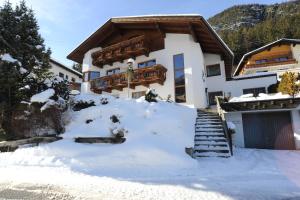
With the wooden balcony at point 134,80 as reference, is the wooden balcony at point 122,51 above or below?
above

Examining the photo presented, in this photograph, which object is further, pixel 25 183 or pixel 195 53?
pixel 195 53

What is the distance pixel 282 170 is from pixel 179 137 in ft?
13.0

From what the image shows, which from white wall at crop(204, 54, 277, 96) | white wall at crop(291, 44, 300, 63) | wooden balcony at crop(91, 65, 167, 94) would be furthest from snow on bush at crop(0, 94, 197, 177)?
white wall at crop(291, 44, 300, 63)

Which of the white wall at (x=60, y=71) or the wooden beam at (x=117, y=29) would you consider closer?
the wooden beam at (x=117, y=29)

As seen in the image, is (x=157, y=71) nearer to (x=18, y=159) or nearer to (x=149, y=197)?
(x=18, y=159)

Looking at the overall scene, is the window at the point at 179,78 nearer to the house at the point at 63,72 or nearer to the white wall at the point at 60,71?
the house at the point at 63,72

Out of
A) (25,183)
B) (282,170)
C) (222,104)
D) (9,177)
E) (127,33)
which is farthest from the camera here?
(127,33)

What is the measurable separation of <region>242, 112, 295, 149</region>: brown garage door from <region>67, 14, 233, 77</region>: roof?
269 inches

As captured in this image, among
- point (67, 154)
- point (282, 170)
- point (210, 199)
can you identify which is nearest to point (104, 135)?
point (67, 154)

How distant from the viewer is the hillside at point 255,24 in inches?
1934

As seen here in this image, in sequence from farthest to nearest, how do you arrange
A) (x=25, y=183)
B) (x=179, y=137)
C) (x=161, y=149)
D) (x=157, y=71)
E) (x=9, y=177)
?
(x=157, y=71)
(x=179, y=137)
(x=161, y=149)
(x=9, y=177)
(x=25, y=183)

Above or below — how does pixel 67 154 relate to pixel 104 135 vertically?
below

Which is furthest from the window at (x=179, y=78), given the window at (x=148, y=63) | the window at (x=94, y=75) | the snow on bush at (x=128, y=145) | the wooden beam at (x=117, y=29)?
the window at (x=94, y=75)

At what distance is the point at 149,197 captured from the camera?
17.3ft
